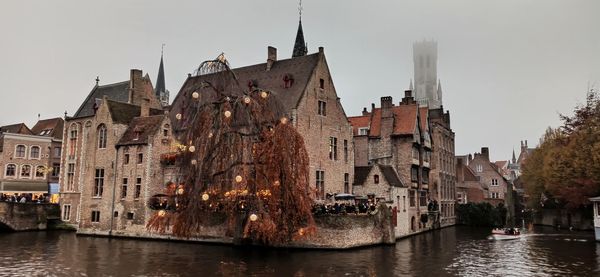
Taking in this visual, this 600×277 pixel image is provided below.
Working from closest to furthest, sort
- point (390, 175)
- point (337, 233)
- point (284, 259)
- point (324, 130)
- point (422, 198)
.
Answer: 1. point (284, 259)
2. point (337, 233)
3. point (324, 130)
4. point (390, 175)
5. point (422, 198)

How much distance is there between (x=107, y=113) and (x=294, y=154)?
21.3m

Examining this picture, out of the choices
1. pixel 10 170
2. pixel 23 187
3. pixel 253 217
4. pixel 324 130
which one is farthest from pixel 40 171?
pixel 253 217

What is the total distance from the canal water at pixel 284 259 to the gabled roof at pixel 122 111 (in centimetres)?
1064

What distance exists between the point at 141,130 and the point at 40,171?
73.4 feet

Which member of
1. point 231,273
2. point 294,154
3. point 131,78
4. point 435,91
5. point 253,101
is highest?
point 435,91

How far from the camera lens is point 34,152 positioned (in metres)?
54.2

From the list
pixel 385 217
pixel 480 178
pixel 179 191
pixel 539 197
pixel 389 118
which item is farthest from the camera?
pixel 480 178

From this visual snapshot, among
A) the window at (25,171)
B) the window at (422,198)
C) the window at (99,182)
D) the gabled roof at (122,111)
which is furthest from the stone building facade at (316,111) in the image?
the window at (25,171)

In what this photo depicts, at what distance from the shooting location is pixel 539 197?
61.9 metres

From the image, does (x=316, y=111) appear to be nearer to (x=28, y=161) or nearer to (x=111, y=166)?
(x=111, y=166)

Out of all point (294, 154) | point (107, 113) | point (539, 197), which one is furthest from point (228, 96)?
point (539, 197)

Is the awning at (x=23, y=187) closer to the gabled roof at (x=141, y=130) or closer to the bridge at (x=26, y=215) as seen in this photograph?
the bridge at (x=26, y=215)

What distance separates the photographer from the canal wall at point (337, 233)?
101 feet

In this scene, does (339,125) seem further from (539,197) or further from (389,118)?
(539,197)
